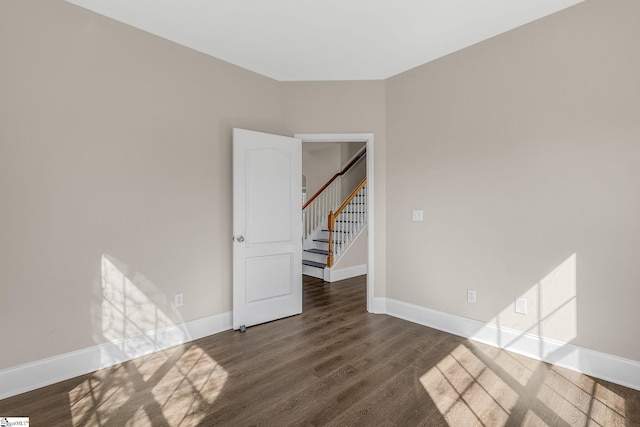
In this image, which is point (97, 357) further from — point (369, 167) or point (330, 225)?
point (330, 225)

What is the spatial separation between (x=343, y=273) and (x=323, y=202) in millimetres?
1872

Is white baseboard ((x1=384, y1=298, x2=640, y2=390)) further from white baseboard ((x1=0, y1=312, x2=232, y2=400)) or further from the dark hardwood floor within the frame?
white baseboard ((x1=0, y1=312, x2=232, y2=400))

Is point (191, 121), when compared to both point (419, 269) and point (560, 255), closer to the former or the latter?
point (419, 269)

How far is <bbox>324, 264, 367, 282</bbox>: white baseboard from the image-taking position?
214 inches

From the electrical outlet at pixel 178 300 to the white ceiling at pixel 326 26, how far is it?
242 cm

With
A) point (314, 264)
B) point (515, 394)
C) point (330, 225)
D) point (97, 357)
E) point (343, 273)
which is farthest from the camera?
point (314, 264)

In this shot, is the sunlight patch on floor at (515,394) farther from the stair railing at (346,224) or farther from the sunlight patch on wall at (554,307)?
the stair railing at (346,224)

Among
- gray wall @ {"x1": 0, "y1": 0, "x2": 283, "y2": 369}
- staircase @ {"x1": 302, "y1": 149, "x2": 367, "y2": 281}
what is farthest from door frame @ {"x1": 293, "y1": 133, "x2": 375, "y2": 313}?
staircase @ {"x1": 302, "y1": 149, "x2": 367, "y2": 281}

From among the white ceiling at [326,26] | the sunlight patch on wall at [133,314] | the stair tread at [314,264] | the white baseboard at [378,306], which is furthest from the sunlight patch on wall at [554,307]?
the stair tread at [314,264]

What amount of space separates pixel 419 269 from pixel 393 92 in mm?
2083

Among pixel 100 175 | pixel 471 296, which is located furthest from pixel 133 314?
pixel 471 296

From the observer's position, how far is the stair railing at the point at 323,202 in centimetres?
663

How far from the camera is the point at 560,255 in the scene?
100 inches

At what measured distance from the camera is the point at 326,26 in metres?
2.76
